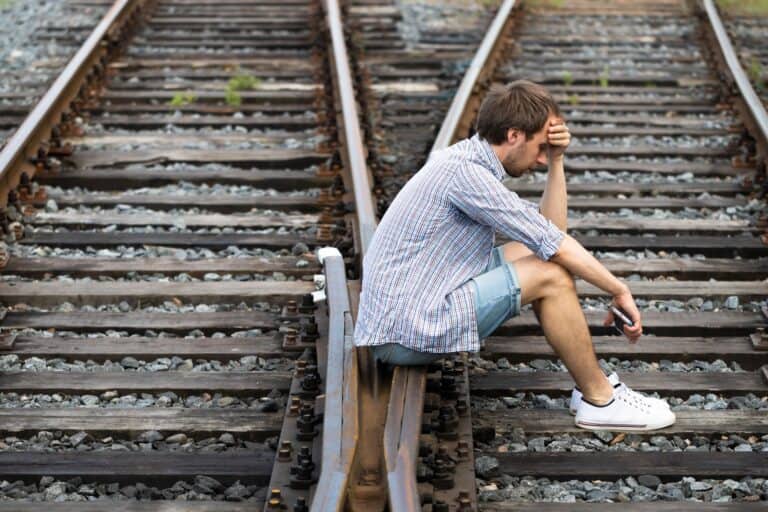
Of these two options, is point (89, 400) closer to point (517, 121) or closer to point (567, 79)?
point (517, 121)

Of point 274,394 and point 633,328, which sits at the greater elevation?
point 633,328

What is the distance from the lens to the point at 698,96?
9.56 metres

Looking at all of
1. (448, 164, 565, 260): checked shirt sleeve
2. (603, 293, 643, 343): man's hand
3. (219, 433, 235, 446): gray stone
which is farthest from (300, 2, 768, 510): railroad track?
(448, 164, 565, 260): checked shirt sleeve

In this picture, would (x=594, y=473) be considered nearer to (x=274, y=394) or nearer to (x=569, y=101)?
(x=274, y=394)

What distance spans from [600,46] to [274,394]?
7109mm

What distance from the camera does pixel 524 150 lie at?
4504mm

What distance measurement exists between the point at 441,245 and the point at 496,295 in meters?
0.26

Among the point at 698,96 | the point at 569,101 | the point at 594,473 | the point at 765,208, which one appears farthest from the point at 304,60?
the point at 594,473

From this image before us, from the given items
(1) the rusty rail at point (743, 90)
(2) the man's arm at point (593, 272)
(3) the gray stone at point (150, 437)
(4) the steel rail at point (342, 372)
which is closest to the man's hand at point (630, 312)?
(2) the man's arm at point (593, 272)

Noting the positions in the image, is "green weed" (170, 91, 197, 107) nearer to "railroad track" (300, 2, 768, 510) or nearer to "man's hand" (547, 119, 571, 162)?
"railroad track" (300, 2, 768, 510)

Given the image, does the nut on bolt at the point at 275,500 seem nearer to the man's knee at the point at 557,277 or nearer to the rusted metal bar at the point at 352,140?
the man's knee at the point at 557,277

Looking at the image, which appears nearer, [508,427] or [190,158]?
[508,427]

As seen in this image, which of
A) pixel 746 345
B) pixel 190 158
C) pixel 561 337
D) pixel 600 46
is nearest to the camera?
pixel 561 337

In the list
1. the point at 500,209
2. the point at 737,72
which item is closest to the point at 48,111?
the point at 500,209
